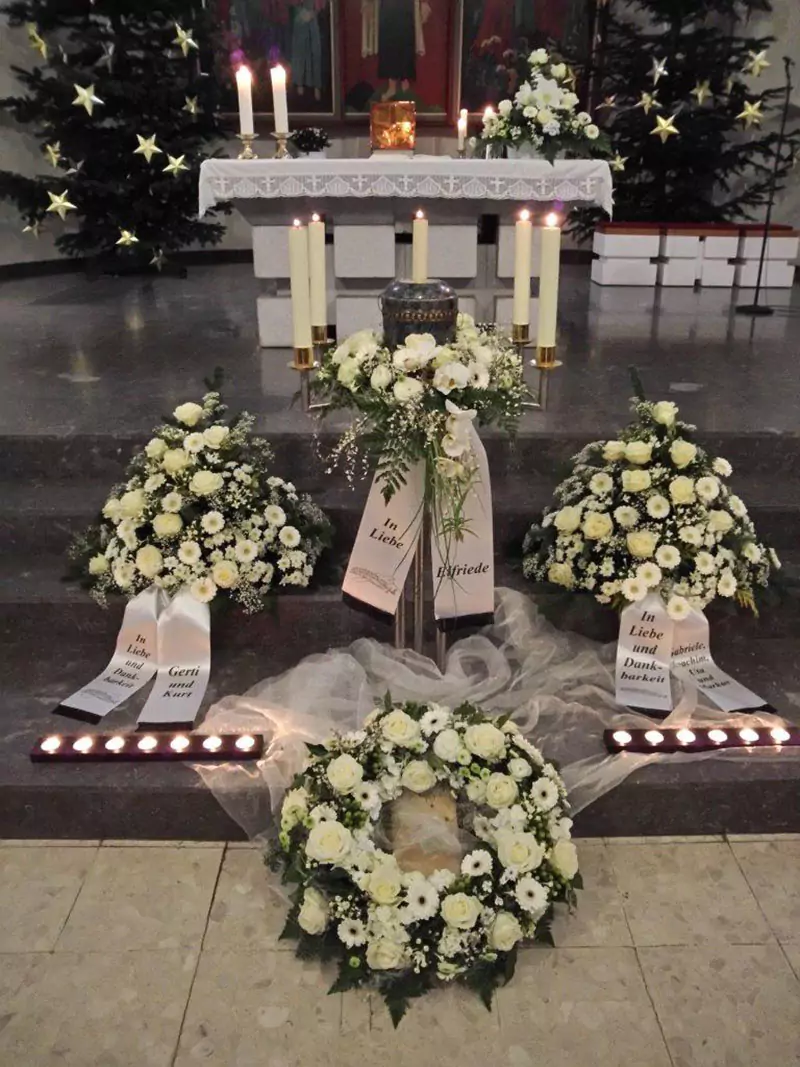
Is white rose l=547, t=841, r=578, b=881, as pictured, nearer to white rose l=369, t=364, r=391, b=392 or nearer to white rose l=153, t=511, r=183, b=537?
white rose l=369, t=364, r=391, b=392

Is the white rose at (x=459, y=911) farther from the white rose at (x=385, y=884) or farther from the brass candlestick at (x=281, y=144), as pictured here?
the brass candlestick at (x=281, y=144)

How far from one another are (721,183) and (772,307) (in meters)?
1.80

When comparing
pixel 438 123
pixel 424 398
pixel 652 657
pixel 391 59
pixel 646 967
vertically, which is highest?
pixel 391 59

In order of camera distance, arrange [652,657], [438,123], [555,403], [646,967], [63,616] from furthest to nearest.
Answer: [438,123] < [555,403] < [63,616] < [652,657] < [646,967]

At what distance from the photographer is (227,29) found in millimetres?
8211

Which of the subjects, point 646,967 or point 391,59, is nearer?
point 646,967

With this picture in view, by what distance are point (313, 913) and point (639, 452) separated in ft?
5.19

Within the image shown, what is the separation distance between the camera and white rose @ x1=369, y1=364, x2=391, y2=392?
218 centimetres

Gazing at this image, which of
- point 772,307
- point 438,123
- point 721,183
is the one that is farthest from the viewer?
point 438,123

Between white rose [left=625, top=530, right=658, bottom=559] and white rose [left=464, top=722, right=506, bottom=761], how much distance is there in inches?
33.3

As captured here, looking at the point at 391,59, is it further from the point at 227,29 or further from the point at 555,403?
the point at 555,403

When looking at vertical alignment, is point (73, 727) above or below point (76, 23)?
below

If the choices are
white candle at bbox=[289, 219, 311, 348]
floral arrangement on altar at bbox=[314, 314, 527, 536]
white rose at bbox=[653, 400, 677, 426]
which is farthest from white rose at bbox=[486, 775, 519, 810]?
white rose at bbox=[653, 400, 677, 426]

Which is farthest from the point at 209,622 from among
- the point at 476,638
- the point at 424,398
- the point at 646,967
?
the point at 646,967
